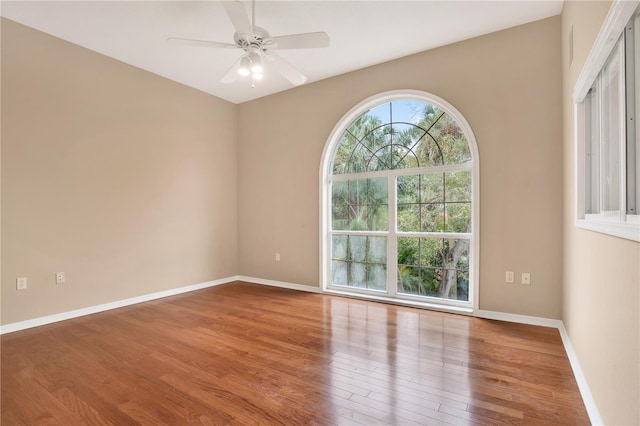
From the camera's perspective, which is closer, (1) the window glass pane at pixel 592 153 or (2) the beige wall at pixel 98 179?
(1) the window glass pane at pixel 592 153

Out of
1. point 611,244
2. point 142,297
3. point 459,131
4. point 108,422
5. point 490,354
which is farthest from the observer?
point 142,297

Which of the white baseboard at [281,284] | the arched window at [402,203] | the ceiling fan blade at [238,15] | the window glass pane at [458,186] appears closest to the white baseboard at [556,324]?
the white baseboard at [281,284]

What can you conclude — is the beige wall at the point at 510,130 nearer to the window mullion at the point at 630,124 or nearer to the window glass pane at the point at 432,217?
the window glass pane at the point at 432,217

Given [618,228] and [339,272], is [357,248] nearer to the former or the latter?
[339,272]

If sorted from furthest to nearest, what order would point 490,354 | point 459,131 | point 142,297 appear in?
1. point 142,297
2. point 459,131
3. point 490,354

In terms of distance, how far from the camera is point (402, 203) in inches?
154

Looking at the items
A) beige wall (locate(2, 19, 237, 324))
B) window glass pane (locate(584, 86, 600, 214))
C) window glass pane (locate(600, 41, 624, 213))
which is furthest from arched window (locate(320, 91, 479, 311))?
beige wall (locate(2, 19, 237, 324))

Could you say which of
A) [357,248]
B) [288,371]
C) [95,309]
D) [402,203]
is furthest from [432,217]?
[95,309]

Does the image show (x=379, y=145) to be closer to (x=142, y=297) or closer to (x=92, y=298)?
(x=142, y=297)

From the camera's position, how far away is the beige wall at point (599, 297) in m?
1.18

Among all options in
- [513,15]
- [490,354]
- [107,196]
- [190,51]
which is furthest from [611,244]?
[107,196]

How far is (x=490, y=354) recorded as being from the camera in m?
2.42

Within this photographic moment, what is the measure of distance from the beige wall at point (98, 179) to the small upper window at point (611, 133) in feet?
14.5

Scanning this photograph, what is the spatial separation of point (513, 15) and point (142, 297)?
17.0 feet
